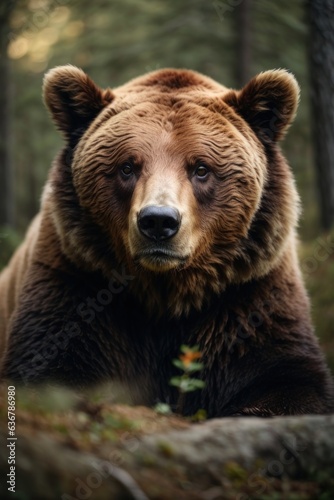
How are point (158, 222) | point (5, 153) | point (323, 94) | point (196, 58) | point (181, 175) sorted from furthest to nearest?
1. point (196, 58)
2. point (5, 153)
3. point (323, 94)
4. point (181, 175)
5. point (158, 222)

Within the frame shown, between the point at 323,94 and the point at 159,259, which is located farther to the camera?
the point at 323,94

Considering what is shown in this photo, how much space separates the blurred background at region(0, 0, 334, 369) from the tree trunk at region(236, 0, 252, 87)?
21 mm

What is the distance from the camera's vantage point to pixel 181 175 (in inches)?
190

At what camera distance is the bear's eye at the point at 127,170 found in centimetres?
501

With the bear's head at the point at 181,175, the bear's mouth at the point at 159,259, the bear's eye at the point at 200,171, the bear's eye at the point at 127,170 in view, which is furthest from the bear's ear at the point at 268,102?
the bear's mouth at the point at 159,259

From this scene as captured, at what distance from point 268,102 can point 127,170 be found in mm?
1298

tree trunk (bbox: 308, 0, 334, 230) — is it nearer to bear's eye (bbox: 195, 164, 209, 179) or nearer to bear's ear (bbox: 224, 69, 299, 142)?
bear's ear (bbox: 224, 69, 299, 142)

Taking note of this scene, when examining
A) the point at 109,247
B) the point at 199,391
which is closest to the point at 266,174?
the point at 109,247

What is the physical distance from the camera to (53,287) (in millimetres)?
5223

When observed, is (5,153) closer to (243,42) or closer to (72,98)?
(243,42)

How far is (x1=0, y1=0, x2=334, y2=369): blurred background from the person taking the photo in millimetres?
9344

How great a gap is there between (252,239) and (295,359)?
38.8 inches

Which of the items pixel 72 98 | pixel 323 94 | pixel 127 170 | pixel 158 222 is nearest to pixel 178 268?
pixel 158 222

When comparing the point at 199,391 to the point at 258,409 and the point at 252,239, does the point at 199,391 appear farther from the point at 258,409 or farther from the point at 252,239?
the point at 252,239
